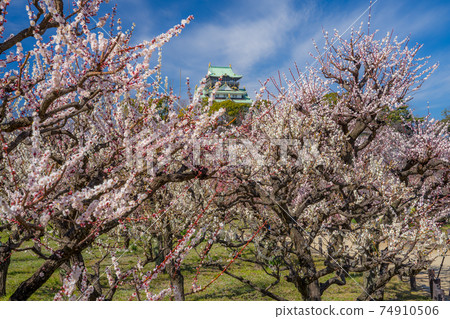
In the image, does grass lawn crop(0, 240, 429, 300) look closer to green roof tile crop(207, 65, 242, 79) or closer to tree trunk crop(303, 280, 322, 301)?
tree trunk crop(303, 280, 322, 301)

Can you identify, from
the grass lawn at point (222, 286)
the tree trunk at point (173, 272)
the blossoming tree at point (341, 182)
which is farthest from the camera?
the grass lawn at point (222, 286)

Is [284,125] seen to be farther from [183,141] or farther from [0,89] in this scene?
[0,89]

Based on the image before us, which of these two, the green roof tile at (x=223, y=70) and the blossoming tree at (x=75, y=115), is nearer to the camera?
the blossoming tree at (x=75, y=115)

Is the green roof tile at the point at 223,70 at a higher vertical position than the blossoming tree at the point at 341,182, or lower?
higher

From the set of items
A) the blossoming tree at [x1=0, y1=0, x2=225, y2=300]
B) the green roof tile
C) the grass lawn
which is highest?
the green roof tile

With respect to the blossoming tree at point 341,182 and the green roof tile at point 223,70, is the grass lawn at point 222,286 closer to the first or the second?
the blossoming tree at point 341,182

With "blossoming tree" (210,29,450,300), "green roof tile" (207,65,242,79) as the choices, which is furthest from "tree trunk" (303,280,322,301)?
"green roof tile" (207,65,242,79)

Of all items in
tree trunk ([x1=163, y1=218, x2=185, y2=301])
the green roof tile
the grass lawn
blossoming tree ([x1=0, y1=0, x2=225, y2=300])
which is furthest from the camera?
the green roof tile

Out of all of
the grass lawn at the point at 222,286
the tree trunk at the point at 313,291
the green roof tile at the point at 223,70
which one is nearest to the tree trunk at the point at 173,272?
the grass lawn at the point at 222,286

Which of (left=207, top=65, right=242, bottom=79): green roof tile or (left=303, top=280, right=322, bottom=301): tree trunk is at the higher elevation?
(left=207, top=65, right=242, bottom=79): green roof tile

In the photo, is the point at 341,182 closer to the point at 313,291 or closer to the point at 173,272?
the point at 313,291

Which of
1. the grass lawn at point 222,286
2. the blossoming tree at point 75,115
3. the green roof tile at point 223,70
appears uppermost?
the green roof tile at point 223,70

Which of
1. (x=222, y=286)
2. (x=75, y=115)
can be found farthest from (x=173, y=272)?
(x=75, y=115)
